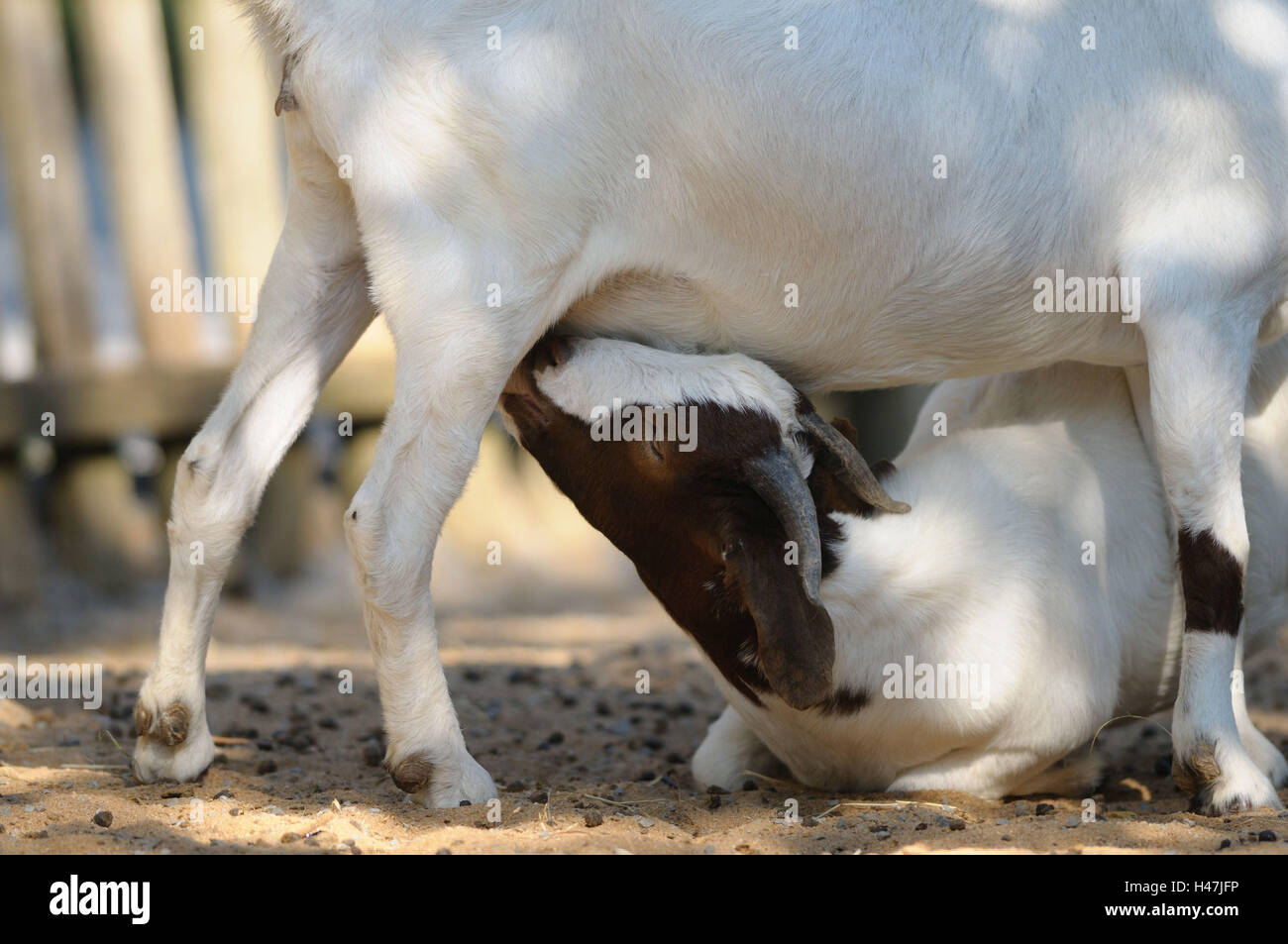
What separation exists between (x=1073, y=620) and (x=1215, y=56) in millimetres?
1594

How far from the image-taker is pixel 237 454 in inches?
169

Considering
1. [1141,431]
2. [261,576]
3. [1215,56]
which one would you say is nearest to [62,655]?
[261,576]

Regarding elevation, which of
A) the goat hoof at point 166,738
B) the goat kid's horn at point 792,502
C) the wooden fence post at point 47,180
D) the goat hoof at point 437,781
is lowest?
the goat hoof at point 437,781

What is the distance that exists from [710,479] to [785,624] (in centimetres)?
44

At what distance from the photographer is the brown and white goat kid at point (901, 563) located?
3.87m

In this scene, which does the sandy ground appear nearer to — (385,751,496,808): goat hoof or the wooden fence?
(385,751,496,808): goat hoof

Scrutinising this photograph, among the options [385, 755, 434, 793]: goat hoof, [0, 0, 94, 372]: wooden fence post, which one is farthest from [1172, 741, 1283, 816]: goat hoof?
[0, 0, 94, 372]: wooden fence post

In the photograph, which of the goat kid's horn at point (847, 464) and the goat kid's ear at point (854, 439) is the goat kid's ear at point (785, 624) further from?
the goat kid's ear at point (854, 439)

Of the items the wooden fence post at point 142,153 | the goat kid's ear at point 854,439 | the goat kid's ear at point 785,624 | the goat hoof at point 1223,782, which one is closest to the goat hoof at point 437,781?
the goat kid's ear at point 785,624

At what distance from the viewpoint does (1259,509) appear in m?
4.53

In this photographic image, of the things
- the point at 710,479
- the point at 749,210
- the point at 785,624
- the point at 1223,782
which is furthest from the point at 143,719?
the point at 1223,782

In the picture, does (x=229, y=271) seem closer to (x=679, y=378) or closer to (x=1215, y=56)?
(x=679, y=378)

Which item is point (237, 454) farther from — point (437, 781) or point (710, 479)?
point (710, 479)

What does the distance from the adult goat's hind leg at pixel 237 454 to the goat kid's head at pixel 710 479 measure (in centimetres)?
68
